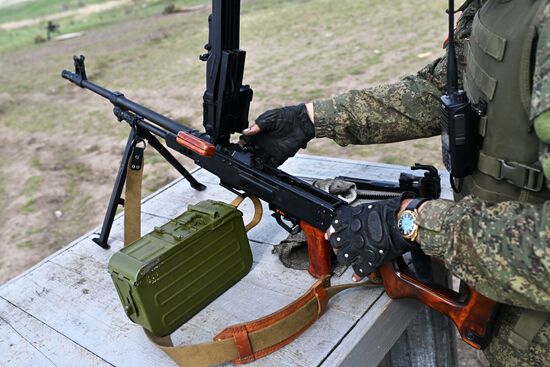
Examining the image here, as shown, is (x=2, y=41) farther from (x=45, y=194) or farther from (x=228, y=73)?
(x=228, y=73)

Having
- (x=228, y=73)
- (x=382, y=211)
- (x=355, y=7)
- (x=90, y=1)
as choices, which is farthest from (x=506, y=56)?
(x=90, y=1)

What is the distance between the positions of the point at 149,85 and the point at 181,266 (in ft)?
23.5

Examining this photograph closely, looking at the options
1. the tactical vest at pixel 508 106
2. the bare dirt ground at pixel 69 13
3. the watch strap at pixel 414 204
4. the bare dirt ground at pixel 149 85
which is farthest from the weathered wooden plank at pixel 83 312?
the bare dirt ground at pixel 69 13

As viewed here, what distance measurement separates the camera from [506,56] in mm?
1283

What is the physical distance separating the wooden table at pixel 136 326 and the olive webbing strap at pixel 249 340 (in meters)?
0.04

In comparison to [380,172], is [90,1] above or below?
below

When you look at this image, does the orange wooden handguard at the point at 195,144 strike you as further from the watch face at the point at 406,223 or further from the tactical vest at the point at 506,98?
the tactical vest at the point at 506,98

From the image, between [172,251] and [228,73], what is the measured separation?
73 centimetres

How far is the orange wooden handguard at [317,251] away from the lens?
191cm

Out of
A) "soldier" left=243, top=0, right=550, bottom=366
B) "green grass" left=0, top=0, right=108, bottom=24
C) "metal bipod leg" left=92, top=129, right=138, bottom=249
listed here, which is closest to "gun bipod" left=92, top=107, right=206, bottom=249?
"metal bipod leg" left=92, top=129, right=138, bottom=249

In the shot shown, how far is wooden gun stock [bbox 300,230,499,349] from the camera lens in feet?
5.09

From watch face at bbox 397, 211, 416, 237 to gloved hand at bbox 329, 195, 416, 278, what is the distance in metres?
0.02

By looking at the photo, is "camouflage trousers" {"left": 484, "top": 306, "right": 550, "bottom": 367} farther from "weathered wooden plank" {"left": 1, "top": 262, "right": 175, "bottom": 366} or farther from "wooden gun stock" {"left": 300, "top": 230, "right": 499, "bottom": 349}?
"weathered wooden plank" {"left": 1, "top": 262, "right": 175, "bottom": 366}

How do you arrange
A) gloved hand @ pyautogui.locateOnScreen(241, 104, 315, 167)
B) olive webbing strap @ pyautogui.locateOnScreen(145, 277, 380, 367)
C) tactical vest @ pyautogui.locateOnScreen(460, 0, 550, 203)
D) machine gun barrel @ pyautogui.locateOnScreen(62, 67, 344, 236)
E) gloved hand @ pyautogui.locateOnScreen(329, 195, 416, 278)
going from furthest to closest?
gloved hand @ pyautogui.locateOnScreen(241, 104, 315, 167)
machine gun barrel @ pyautogui.locateOnScreen(62, 67, 344, 236)
olive webbing strap @ pyautogui.locateOnScreen(145, 277, 380, 367)
gloved hand @ pyautogui.locateOnScreen(329, 195, 416, 278)
tactical vest @ pyautogui.locateOnScreen(460, 0, 550, 203)
